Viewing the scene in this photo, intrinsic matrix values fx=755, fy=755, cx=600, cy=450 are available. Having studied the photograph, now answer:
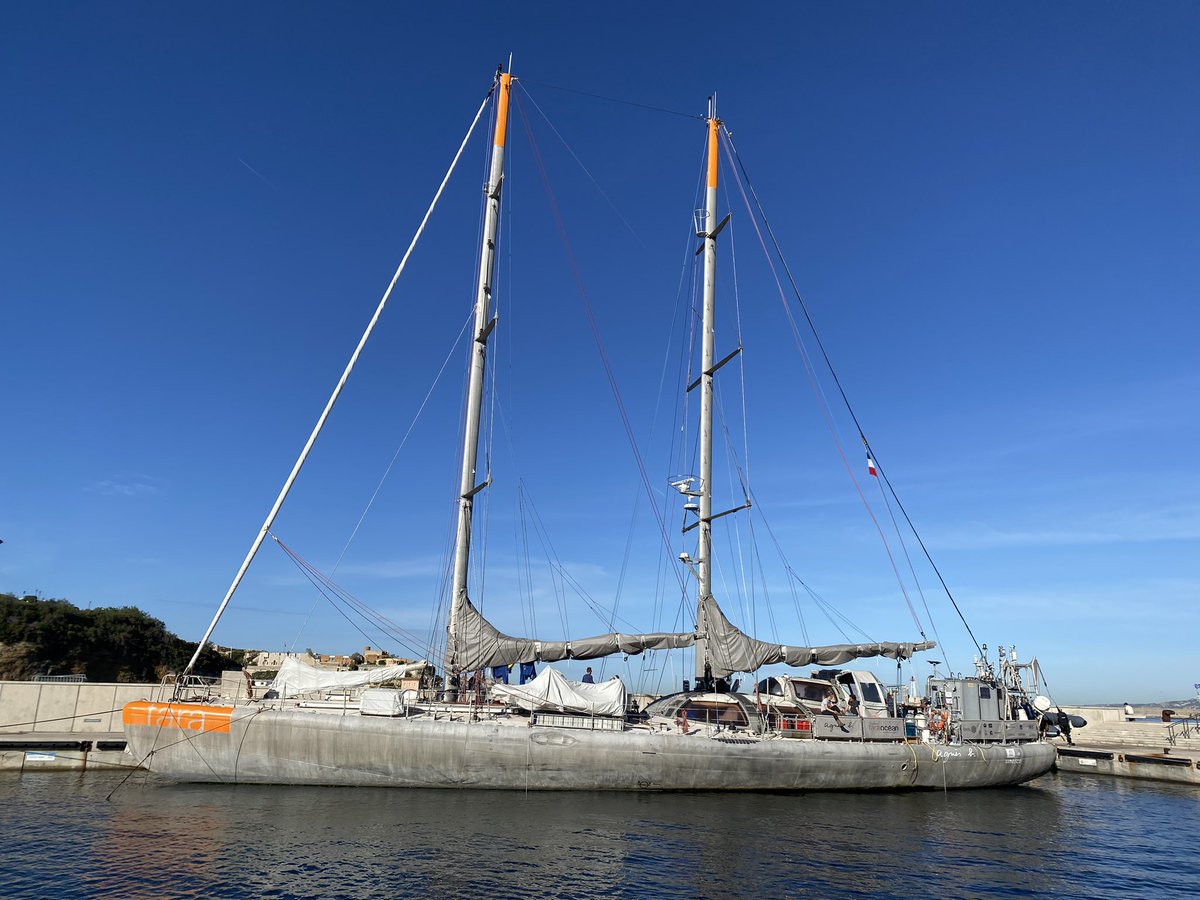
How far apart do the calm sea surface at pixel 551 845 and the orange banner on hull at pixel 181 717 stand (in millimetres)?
1892

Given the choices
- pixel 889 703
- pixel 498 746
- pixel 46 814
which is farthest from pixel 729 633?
pixel 46 814

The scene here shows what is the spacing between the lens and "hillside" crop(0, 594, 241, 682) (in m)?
48.1

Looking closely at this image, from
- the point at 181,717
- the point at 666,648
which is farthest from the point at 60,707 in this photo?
the point at 666,648

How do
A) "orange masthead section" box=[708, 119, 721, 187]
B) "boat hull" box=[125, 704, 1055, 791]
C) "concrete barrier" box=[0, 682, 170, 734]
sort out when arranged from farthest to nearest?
"orange masthead section" box=[708, 119, 721, 187] < "concrete barrier" box=[0, 682, 170, 734] < "boat hull" box=[125, 704, 1055, 791]

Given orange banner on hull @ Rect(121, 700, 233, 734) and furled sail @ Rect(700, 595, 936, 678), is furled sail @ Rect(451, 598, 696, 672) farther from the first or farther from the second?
orange banner on hull @ Rect(121, 700, 233, 734)

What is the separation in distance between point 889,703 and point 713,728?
9.23m

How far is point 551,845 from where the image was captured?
1769 centimetres

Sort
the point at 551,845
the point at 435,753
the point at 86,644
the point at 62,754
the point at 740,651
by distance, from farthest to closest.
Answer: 1. the point at 86,644
2. the point at 740,651
3. the point at 62,754
4. the point at 435,753
5. the point at 551,845

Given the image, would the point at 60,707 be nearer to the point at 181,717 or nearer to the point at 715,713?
the point at 181,717

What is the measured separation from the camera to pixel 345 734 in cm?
2306

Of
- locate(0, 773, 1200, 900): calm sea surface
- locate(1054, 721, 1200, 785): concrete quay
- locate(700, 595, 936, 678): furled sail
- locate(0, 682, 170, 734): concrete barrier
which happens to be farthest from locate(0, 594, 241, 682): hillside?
locate(1054, 721, 1200, 785): concrete quay

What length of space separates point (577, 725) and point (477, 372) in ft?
45.2

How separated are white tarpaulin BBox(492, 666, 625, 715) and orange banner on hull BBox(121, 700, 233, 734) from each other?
8.37 metres

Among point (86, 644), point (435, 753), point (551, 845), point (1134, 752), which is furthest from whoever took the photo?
point (86, 644)
